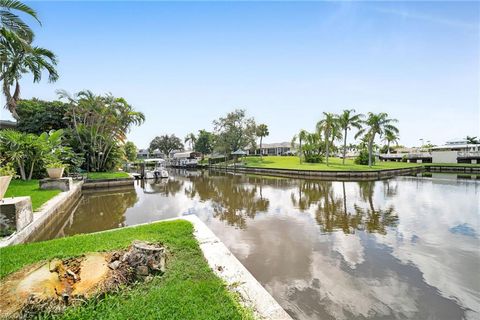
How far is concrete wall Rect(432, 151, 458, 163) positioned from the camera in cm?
4019

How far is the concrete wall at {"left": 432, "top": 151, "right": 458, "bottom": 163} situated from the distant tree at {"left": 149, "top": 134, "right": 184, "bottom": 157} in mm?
68735

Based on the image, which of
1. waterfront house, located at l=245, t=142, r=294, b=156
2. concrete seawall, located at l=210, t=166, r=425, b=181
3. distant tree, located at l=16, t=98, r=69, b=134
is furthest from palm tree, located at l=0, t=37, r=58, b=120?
waterfront house, located at l=245, t=142, r=294, b=156

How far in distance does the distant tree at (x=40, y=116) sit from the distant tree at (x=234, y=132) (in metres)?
25.5

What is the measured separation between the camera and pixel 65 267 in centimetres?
363

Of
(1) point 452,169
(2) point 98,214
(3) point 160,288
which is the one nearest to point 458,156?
(1) point 452,169

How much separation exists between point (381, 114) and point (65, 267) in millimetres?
37471

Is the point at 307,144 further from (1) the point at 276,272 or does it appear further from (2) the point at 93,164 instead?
(1) the point at 276,272

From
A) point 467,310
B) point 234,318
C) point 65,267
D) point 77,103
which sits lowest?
point 467,310

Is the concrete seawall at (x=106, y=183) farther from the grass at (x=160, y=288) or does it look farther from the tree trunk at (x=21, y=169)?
the grass at (x=160, y=288)

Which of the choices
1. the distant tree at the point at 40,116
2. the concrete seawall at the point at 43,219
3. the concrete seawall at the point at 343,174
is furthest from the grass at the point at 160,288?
the distant tree at the point at 40,116

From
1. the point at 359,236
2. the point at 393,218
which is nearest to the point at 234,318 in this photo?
the point at 359,236

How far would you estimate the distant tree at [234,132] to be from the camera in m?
45.0

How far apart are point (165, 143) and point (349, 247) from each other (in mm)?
79516

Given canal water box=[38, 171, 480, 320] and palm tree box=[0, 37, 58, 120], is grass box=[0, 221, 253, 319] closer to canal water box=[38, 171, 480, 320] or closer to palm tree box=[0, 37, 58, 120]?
canal water box=[38, 171, 480, 320]
